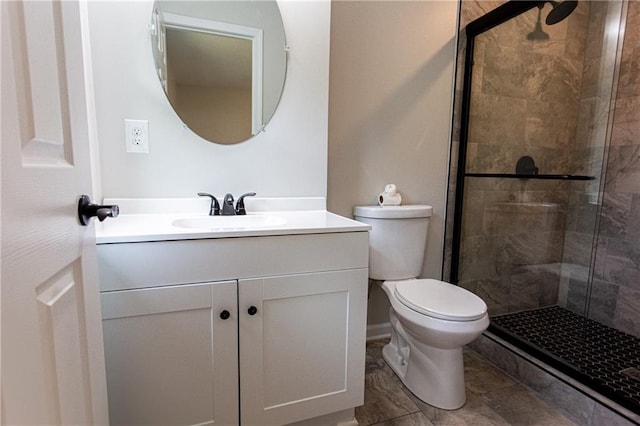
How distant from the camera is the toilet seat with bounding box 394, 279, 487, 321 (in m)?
1.36

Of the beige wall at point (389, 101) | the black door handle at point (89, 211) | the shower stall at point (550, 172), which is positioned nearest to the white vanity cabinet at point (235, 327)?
the black door handle at point (89, 211)

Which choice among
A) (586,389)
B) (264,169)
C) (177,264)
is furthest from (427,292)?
(177,264)

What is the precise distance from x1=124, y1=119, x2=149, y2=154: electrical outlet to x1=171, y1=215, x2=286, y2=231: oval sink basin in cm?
33

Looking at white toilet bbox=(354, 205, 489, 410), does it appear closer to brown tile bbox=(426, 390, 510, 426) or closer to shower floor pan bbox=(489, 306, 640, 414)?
brown tile bbox=(426, 390, 510, 426)

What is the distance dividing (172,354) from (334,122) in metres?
1.25

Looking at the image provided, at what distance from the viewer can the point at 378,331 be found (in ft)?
6.64

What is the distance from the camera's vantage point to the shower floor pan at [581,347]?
1.43m

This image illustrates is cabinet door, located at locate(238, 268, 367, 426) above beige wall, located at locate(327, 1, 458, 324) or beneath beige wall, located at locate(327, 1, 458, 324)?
beneath

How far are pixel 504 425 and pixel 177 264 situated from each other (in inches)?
55.9

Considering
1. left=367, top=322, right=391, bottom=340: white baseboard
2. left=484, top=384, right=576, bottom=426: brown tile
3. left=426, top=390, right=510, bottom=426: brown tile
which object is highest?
left=367, top=322, right=391, bottom=340: white baseboard

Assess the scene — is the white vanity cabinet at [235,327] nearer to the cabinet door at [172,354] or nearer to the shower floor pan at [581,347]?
the cabinet door at [172,354]

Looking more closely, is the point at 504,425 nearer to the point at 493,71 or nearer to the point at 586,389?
the point at 586,389

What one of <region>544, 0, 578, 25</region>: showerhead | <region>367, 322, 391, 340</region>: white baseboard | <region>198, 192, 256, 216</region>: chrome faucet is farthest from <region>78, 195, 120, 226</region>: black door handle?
<region>544, 0, 578, 25</region>: showerhead

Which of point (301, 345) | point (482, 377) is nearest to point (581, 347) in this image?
point (482, 377)
